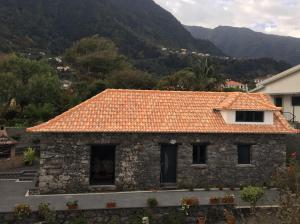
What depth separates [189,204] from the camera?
16844 millimetres

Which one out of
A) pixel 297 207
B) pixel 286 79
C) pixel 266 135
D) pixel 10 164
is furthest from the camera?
pixel 286 79

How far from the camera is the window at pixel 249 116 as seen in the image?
21891 mm

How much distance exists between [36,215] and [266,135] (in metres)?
12.9

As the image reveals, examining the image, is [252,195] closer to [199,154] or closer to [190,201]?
[190,201]

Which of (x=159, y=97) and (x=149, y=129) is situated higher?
(x=159, y=97)

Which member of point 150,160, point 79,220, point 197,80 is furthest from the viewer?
point 197,80

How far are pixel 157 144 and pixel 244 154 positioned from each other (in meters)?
5.11

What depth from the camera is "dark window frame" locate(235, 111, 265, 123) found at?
21877 millimetres

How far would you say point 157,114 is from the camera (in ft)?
70.7

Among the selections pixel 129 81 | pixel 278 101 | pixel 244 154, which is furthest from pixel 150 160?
pixel 129 81

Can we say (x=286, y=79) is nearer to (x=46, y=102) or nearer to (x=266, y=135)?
(x=266, y=135)

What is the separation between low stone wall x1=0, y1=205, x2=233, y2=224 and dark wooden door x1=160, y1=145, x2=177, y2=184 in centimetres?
422

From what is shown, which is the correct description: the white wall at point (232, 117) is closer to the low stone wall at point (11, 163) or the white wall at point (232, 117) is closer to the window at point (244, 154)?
the window at point (244, 154)

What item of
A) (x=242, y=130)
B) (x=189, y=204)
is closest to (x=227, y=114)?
(x=242, y=130)
